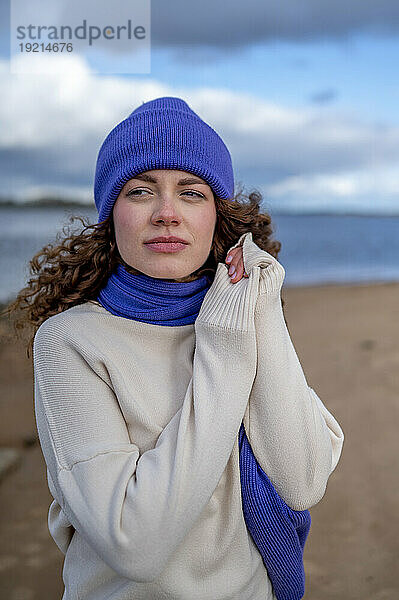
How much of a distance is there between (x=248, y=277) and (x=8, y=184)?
6.28 metres

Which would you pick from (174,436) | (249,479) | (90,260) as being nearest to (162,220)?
(90,260)

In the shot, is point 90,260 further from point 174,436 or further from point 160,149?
point 174,436

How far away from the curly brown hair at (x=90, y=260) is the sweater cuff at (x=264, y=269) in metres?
0.13

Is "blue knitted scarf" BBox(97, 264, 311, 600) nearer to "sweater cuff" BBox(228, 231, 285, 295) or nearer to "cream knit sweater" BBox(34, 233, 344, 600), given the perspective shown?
"cream knit sweater" BBox(34, 233, 344, 600)

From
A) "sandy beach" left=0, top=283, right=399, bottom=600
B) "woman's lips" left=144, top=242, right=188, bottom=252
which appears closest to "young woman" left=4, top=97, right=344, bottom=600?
"woman's lips" left=144, top=242, right=188, bottom=252

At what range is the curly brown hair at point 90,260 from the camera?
1.53 metres

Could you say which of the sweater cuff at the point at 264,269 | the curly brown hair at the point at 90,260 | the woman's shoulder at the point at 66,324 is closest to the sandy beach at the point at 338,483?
the curly brown hair at the point at 90,260

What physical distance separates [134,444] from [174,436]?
0.39 feet

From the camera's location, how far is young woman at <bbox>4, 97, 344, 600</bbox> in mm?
1181

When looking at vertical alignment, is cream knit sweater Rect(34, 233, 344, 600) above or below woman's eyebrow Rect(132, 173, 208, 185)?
below

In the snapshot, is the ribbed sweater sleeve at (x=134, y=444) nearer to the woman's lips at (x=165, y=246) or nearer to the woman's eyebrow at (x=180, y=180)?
the woman's lips at (x=165, y=246)

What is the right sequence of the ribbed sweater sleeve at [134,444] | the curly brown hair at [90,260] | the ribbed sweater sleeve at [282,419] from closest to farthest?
the ribbed sweater sleeve at [134,444] < the ribbed sweater sleeve at [282,419] < the curly brown hair at [90,260]

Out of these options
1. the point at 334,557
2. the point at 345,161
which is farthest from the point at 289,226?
the point at 334,557

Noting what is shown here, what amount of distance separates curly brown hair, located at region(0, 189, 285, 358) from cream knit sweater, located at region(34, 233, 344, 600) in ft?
0.42
